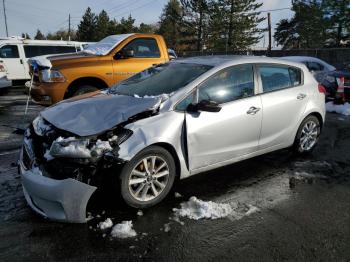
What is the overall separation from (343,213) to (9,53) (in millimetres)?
15305

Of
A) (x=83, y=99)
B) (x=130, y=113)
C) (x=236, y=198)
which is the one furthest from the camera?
(x=83, y=99)

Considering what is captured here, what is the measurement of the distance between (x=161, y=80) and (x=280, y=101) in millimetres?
1638

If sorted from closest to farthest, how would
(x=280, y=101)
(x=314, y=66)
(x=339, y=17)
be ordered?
(x=280, y=101) < (x=314, y=66) < (x=339, y=17)

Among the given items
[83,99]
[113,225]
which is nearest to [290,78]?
[83,99]

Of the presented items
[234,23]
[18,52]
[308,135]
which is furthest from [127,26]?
[308,135]

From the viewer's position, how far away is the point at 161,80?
4824 millimetres

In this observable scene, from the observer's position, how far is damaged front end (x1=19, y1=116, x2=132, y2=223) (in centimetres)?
337

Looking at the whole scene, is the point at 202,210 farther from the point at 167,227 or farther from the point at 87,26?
the point at 87,26

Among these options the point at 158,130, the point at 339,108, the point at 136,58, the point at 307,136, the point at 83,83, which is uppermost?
the point at 136,58

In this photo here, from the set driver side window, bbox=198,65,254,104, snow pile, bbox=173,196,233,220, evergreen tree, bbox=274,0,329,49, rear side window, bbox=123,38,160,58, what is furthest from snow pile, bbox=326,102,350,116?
evergreen tree, bbox=274,0,329,49

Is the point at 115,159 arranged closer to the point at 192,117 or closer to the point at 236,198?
the point at 192,117

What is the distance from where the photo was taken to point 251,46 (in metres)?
48.5

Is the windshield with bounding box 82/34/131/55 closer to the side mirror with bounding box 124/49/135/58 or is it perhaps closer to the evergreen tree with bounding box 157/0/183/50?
the side mirror with bounding box 124/49/135/58

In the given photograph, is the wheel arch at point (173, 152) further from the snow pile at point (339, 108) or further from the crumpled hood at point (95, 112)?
the snow pile at point (339, 108)
